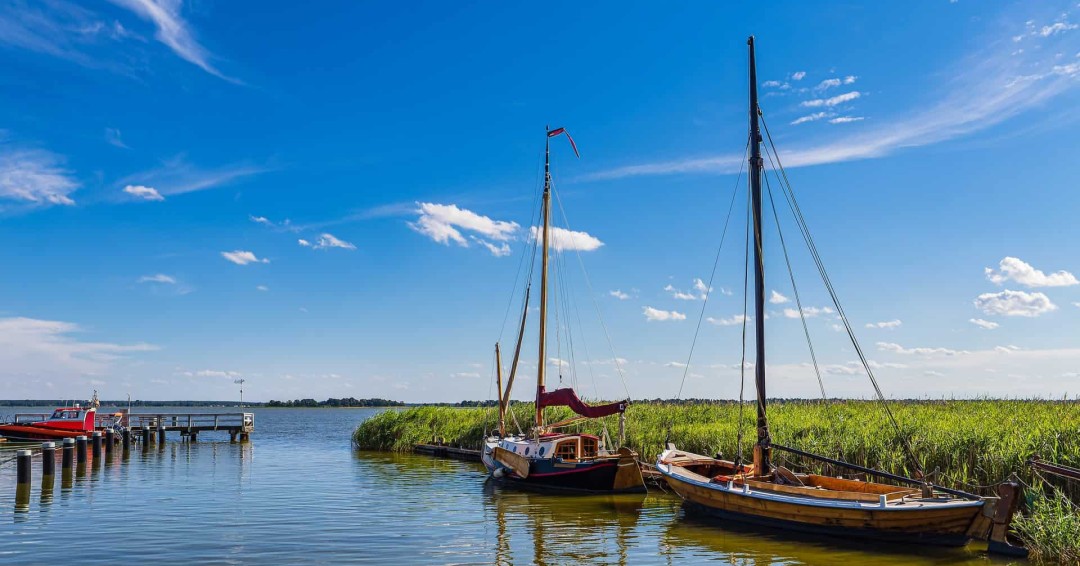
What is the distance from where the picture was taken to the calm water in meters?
20.4

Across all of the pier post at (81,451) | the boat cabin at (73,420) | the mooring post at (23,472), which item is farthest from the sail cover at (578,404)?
the boat cabin at (73,420)

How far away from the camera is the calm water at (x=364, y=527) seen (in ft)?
66.9

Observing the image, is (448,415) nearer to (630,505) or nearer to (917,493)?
(630,505)

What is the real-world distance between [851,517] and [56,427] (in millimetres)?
59002

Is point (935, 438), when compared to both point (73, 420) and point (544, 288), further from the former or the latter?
point (73, 420)

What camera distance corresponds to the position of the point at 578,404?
1335 inches

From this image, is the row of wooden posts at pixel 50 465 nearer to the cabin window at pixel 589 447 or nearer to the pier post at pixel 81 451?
the pier post at pixel 81 451

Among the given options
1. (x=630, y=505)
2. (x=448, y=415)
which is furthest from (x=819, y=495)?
(x=448, y=415)

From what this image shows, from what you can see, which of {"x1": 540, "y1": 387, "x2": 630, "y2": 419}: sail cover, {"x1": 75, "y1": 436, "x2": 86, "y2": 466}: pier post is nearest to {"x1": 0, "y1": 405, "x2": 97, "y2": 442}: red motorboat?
{"x1": 75, "y1": 436, "x2": 86, "y2": 466}: pier post

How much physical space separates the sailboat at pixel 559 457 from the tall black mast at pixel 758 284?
20.6 ft

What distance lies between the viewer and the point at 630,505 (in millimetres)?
29766

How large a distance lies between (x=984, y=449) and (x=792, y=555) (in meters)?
8.55

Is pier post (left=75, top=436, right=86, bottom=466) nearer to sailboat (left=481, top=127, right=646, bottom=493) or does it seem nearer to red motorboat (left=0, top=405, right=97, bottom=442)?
red motorboat (left=0, top=405, right=97, bottom=442)

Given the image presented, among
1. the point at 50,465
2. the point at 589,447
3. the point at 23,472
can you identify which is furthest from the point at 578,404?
the point at 50,465
